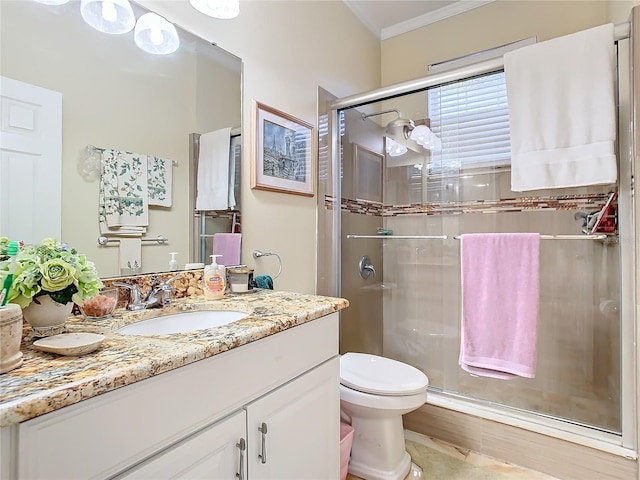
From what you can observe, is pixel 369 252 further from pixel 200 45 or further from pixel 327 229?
pixel 200 45

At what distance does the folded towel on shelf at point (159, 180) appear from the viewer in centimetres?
117

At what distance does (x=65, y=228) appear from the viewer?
37.5 inches

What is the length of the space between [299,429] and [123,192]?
3.02 feet

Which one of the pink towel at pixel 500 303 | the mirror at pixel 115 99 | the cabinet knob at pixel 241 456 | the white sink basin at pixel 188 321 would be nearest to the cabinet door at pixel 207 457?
the cabinet knob at pixel 241 456

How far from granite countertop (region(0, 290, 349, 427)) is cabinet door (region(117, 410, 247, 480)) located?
0.18 meters

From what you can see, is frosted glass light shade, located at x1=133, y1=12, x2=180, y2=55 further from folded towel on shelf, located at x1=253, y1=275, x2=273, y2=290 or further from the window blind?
the window blind

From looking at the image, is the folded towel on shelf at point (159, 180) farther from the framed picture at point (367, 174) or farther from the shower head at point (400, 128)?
the shower head at point (400, 128)

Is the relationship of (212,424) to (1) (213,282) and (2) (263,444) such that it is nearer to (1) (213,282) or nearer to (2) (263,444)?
(2) (263,444)

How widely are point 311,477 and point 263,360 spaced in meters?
0.49

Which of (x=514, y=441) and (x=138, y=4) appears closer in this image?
(x=138, y=4)

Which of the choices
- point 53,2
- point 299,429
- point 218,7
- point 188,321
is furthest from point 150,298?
point 218,7

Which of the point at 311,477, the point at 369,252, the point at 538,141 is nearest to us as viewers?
the point at 311,477

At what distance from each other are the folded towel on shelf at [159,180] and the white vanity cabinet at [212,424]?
672 mm

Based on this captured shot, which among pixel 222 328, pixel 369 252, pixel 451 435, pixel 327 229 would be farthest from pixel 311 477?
pixel 369 252
